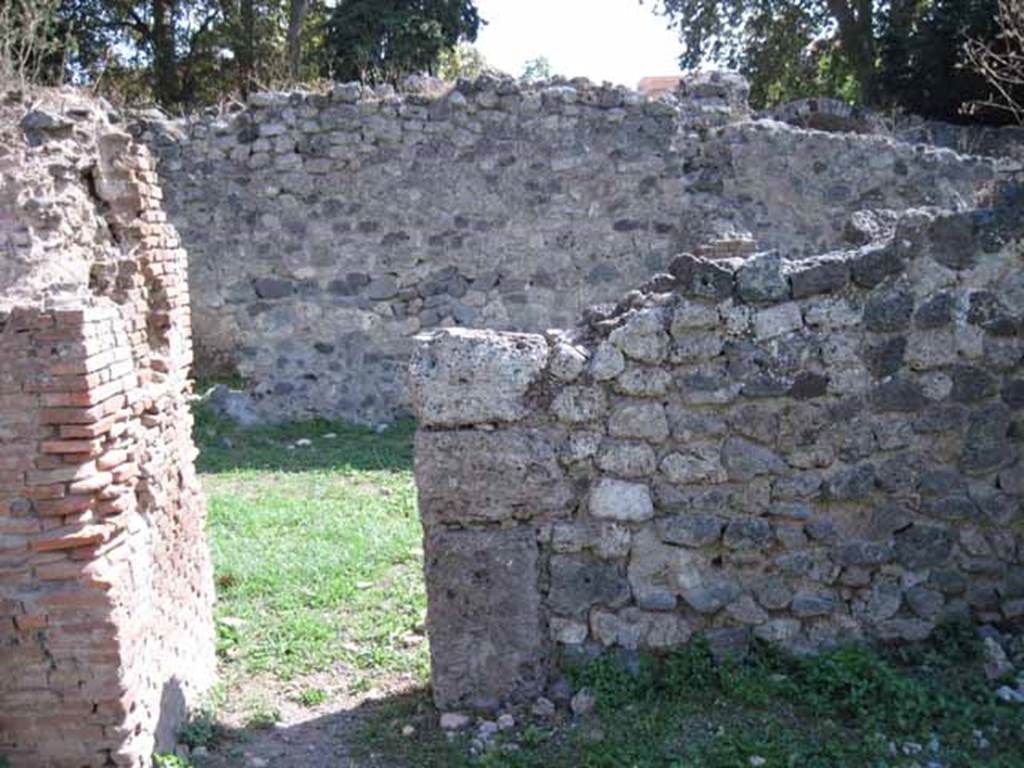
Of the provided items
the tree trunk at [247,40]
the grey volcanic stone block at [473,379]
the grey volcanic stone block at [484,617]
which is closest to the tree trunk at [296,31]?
the tree trunk at [247,40]

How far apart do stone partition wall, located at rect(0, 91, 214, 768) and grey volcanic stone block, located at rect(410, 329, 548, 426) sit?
3.60 feet

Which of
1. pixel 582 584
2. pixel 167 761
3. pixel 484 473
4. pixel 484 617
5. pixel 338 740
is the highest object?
pixel 484 473

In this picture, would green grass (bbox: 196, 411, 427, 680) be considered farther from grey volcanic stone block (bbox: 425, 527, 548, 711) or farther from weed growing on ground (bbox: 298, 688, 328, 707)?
grey volcanic stone block (bbox: 425, 527, 548, 711)

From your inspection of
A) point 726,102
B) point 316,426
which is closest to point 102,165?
point 316,426

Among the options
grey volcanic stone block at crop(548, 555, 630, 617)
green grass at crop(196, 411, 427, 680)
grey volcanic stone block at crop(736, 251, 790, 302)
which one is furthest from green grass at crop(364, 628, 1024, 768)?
grey volcanic stone block at crop(736, 251, 790, 302)

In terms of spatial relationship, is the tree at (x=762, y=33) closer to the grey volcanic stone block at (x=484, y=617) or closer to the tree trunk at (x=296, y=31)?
the tree trunk at (x=296, y=31)

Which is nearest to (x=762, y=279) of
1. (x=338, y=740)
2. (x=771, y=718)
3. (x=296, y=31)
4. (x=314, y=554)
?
(x=771, y=718)

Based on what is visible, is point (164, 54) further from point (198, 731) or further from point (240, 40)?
point (198, 731)

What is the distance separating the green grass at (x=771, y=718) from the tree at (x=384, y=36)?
1475 cm

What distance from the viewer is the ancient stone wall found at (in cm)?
970

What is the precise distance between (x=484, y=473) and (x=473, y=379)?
361 mm

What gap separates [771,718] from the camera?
3.73 meters

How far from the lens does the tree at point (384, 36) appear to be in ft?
57.0

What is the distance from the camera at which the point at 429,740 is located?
12.7 feet
